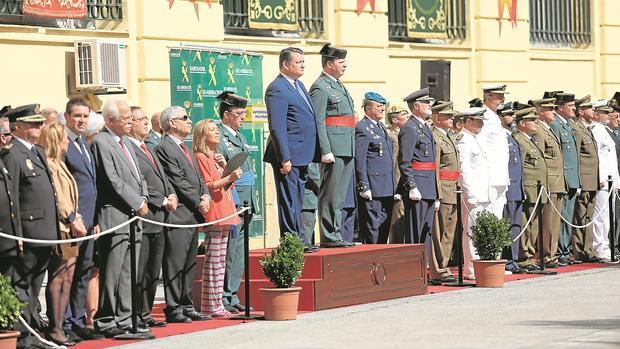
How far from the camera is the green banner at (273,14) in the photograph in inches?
905

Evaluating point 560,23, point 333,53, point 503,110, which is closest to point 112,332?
point 333,53

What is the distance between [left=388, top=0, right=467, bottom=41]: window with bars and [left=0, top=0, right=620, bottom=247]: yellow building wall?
11cm

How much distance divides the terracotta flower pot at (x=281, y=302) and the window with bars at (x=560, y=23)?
1492 centimetres

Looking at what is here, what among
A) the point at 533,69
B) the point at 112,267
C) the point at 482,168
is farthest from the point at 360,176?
the point at 533,69

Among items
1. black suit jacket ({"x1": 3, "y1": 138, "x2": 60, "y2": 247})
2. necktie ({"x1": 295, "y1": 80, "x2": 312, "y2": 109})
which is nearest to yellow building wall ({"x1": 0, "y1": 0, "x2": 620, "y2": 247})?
necktie ({"x1": 295, "y1": 80, "x2": 312, "y2": 109})

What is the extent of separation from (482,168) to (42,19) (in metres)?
5.19

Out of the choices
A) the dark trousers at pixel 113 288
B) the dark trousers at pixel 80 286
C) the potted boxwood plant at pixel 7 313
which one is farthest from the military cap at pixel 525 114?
the potted boxwood plant at pixel 7 313

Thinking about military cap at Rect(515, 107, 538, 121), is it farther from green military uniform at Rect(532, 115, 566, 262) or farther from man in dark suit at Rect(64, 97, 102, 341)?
man in dark suit at Rect(64, 97, 102, 341)

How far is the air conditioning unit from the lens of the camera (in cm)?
1977

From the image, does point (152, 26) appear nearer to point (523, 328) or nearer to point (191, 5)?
point (191, 5)

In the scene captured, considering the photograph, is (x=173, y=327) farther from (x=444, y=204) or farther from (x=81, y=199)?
(x=444, y=204)

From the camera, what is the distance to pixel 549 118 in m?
20.2

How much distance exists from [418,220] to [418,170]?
1.66ft

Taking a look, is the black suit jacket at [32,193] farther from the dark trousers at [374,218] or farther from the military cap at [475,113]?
the military cap at [475,113]
